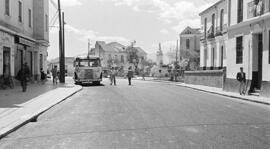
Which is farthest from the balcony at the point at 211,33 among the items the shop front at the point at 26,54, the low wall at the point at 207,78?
the shop front at the point at 26,54

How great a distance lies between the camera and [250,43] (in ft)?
67.6

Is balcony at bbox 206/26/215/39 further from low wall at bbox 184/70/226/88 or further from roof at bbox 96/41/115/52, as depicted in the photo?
roof at bbox 96/41/115/52

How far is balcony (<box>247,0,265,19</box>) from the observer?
19.4 meters

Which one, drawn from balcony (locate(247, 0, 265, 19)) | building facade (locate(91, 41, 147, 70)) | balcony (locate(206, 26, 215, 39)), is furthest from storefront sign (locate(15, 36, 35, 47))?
building facade (locate(91, 41, 147, 70))

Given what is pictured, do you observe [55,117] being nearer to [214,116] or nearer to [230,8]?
[214,116]

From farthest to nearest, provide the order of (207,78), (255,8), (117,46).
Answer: (117,46), (207,78), (255,8)

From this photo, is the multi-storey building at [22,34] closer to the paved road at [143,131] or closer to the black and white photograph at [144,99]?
the black and white photograph at [144,99]

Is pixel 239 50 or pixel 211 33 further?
pixel 211 33

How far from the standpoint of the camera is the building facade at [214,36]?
1346 inches

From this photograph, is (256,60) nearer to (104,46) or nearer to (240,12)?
(240,12)

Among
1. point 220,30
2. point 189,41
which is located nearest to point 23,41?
point 220,30

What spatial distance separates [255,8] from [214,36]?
16.5 metres

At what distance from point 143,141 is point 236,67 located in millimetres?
16767

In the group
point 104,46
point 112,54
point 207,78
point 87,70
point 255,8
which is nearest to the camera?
point 255,8
